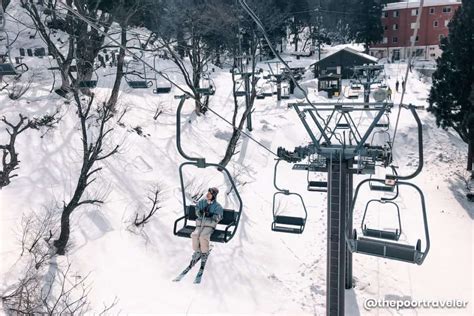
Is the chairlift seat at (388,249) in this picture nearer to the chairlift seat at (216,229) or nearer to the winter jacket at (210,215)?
the chairlift seat at (216,229)

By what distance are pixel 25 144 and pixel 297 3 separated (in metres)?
41.5

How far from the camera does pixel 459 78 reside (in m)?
20.8

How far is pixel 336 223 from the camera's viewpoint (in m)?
9.49

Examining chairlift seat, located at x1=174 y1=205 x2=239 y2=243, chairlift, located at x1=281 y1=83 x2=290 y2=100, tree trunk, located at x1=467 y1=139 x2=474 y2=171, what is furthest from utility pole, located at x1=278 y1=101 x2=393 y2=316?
chairlift, located at x1=281 y1=83 x2=290 y2=100

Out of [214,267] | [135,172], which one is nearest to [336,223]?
[214,267]

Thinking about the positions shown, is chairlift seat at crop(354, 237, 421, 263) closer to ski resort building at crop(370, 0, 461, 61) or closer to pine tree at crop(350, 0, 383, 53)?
pine tree at crop(350, 0, 383, 53)

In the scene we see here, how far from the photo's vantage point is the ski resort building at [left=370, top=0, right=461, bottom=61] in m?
46.2

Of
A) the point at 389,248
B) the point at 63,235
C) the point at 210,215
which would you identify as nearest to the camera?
the point at 389,248

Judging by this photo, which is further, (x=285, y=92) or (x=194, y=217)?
(x=285, y=92)

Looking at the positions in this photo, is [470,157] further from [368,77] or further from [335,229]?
[335,229]

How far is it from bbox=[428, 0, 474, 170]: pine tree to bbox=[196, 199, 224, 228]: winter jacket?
17.4m

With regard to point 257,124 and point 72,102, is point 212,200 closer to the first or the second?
point 72,102

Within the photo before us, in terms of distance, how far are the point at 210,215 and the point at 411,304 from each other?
8.58m

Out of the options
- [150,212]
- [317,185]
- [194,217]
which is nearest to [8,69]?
[194,217]
